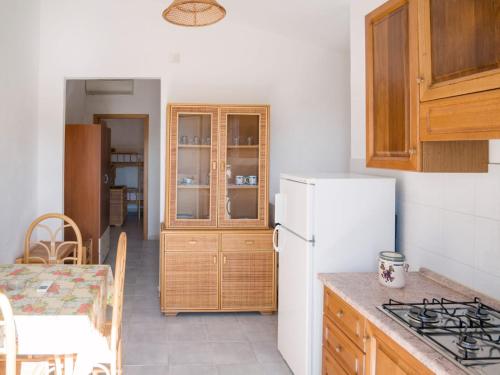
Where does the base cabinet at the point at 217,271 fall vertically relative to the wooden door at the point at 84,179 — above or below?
below

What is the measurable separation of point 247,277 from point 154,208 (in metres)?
3.63

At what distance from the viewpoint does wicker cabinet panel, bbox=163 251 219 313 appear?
148 inches

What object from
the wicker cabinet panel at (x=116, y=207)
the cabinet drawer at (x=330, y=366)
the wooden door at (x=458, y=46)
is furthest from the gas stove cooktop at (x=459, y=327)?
the wicker cabinet panel at (x=116, y=207)

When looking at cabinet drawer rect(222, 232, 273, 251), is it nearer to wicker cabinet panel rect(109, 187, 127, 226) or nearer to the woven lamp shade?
the woven lamp shade

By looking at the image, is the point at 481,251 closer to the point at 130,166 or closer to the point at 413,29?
the point at 413,29

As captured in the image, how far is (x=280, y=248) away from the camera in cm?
296

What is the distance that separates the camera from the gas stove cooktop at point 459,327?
1.24m

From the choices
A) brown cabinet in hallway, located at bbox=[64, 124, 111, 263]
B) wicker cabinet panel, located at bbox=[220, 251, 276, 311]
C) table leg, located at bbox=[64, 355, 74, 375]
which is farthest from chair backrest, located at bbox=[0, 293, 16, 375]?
brown cabinet in hallway, located at bbox=[64, 124, 111, 263]

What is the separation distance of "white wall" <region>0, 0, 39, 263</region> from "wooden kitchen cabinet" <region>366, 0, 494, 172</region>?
271cm

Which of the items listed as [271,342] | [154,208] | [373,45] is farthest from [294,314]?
[154,208]

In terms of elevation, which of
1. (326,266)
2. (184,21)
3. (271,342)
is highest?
(184,21)

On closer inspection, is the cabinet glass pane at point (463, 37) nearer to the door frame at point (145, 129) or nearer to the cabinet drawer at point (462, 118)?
the cabinet drawer at point (462, 118)

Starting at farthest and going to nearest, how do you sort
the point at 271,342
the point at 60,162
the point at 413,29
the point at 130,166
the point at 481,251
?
1. the point at 130,166
2. the point at 60,162
3. the point at 271,342
4. the point at 481,251
5. the point at 413,29

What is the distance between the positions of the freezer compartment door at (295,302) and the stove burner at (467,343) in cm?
107
